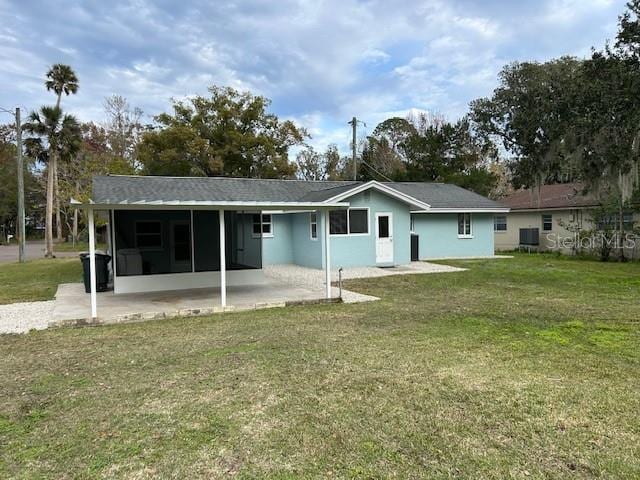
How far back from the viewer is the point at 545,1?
1294 centimetres

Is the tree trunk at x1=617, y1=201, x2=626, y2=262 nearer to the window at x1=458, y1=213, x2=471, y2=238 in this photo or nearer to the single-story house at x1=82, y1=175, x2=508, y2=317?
the single-story house at x1=82, y1=175, x2=508, y2=317

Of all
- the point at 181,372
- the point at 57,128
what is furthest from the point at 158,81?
the point at 181,372

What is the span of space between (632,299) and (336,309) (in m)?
5.96

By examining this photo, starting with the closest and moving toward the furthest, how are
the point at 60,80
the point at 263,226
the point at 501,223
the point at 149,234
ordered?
the point at 149,234, the point at 263,226, the point at 60,80, the point at 501,223

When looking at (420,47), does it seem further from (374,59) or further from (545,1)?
(545,1)

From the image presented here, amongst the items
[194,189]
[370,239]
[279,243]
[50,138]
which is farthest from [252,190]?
[50,138]

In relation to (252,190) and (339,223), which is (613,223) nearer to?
(339,223)

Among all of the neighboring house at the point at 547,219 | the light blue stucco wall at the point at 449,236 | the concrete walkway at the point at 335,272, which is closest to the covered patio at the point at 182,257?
the concrete walkway at the point at 335,272

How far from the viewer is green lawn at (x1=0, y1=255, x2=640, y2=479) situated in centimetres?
298

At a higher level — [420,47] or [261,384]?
[420,47]

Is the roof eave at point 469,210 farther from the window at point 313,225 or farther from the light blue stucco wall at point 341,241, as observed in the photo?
the window at point 313,225

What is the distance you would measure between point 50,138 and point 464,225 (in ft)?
67.4

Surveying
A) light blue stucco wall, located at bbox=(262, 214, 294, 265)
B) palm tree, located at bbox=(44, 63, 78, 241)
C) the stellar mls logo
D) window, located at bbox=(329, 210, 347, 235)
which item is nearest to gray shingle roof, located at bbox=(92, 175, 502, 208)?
window, located at bbox=(329, 210, 347, 235)

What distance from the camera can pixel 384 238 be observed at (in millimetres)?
15906
